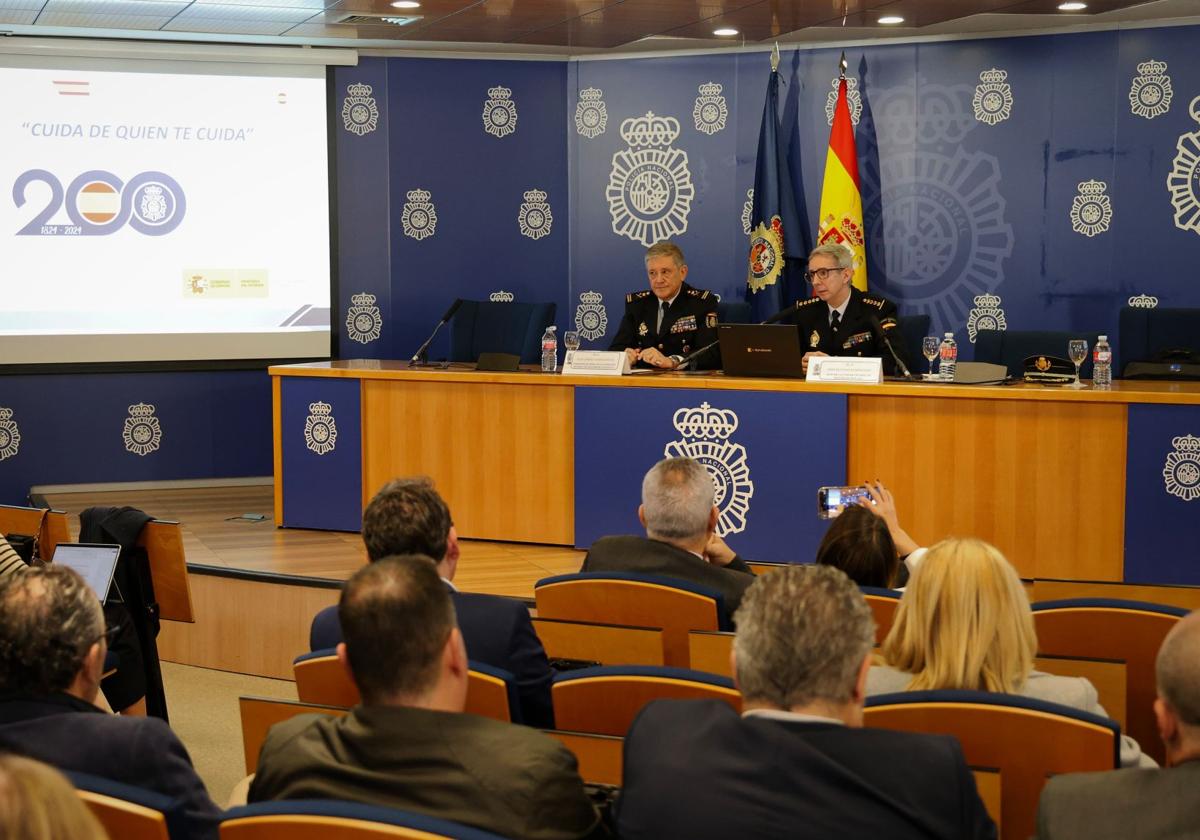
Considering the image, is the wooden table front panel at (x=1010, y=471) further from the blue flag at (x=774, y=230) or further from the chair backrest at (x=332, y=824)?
the chair backrest at (x=332, y=824)

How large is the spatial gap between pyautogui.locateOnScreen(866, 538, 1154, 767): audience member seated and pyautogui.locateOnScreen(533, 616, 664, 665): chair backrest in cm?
73

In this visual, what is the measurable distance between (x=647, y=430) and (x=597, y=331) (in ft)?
10.1

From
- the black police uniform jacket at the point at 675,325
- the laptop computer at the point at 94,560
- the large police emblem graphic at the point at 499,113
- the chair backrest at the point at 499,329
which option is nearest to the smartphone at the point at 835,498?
the laptop computer at the point at 94,560

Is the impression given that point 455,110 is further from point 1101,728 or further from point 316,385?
point 1101,728

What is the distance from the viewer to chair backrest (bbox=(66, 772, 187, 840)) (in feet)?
5.65

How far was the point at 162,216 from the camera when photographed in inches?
318

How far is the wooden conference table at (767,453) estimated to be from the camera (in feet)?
16.7

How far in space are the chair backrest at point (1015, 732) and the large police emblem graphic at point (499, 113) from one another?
23.0 ft

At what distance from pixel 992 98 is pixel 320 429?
4.37 metres

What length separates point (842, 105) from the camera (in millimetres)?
7824

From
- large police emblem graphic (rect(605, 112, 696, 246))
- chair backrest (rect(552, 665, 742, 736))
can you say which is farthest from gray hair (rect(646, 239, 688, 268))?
chair backrest (rect(552, 665, 742, 736))

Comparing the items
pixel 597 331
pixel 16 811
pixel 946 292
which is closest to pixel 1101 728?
pixel 16 811

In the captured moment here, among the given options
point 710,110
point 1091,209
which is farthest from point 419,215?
point 1091,209

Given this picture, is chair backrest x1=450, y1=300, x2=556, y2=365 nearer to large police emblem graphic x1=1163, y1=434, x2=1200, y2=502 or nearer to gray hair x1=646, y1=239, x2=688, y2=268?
gray hair x1=646, y1=239, x2=688, y2=268
